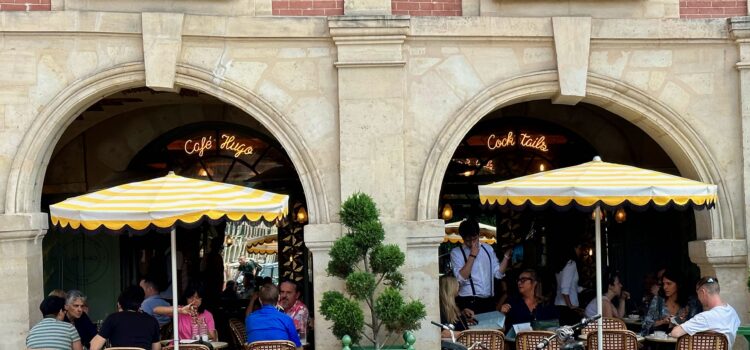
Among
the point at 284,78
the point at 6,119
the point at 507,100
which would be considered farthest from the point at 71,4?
the point at 507,100

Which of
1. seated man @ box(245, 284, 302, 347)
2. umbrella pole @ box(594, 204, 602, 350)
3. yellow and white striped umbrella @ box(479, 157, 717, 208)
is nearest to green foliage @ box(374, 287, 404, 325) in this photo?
seated man @ box(245, 284, 302, 347)

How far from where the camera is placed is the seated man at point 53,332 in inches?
406

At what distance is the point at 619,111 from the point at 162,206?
16.5 feet

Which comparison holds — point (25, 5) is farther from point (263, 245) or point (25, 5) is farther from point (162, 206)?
point (263, 245)

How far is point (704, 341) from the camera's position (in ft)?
35.3

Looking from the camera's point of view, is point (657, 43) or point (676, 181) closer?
point (676, 181)

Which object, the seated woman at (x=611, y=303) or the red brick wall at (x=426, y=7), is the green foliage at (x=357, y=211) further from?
the seated woman at (x=611, y=303)

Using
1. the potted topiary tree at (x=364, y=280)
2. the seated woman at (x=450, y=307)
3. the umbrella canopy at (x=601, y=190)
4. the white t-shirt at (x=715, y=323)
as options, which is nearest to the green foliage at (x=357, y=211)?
the potted topiary tree at (x=364, y=280)

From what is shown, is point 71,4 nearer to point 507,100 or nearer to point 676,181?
point 507,100

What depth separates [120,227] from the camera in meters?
9.86

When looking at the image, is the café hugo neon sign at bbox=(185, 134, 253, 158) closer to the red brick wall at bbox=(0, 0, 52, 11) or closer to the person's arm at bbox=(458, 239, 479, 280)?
the person's arm at bbox=(458, 239, 479, 280)

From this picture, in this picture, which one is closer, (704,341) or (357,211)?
(704,341)

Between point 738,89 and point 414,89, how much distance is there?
327 cm

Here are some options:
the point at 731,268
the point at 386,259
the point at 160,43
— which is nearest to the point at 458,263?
the point at 386,259
